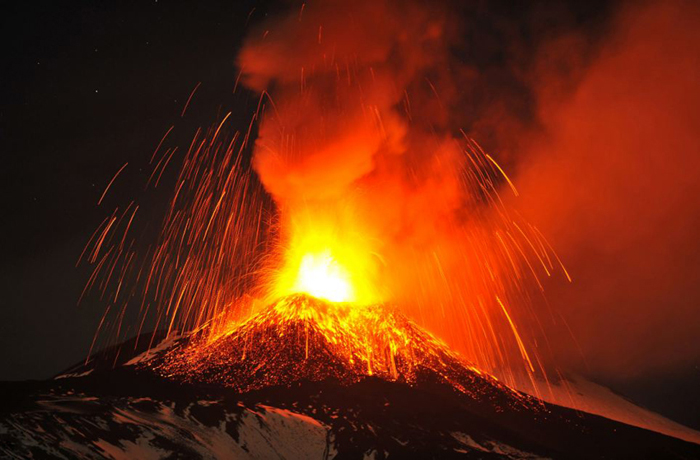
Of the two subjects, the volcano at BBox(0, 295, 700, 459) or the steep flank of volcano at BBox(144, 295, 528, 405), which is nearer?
the volcano at BBox(0, 295, 700, 459)

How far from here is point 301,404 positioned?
A: 64.3 meters

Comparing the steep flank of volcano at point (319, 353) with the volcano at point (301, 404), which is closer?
the volcano at point (301, 404)

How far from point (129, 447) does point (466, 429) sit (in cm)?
4143

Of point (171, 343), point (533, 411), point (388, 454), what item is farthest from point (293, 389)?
point (533, 411)

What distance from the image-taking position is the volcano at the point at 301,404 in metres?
43.2

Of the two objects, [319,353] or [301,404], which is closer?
[301,404]

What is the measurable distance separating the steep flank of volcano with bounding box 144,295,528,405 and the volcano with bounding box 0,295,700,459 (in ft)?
0.71

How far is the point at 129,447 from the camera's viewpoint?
4025 cm

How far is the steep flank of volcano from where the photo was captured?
74.1 meters

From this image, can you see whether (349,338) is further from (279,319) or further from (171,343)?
(171,343)

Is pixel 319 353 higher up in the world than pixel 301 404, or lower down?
higher up

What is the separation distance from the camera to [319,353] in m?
80.9

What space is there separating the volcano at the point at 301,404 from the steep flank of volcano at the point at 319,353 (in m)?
0.22

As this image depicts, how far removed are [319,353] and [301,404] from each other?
16.8 metres
